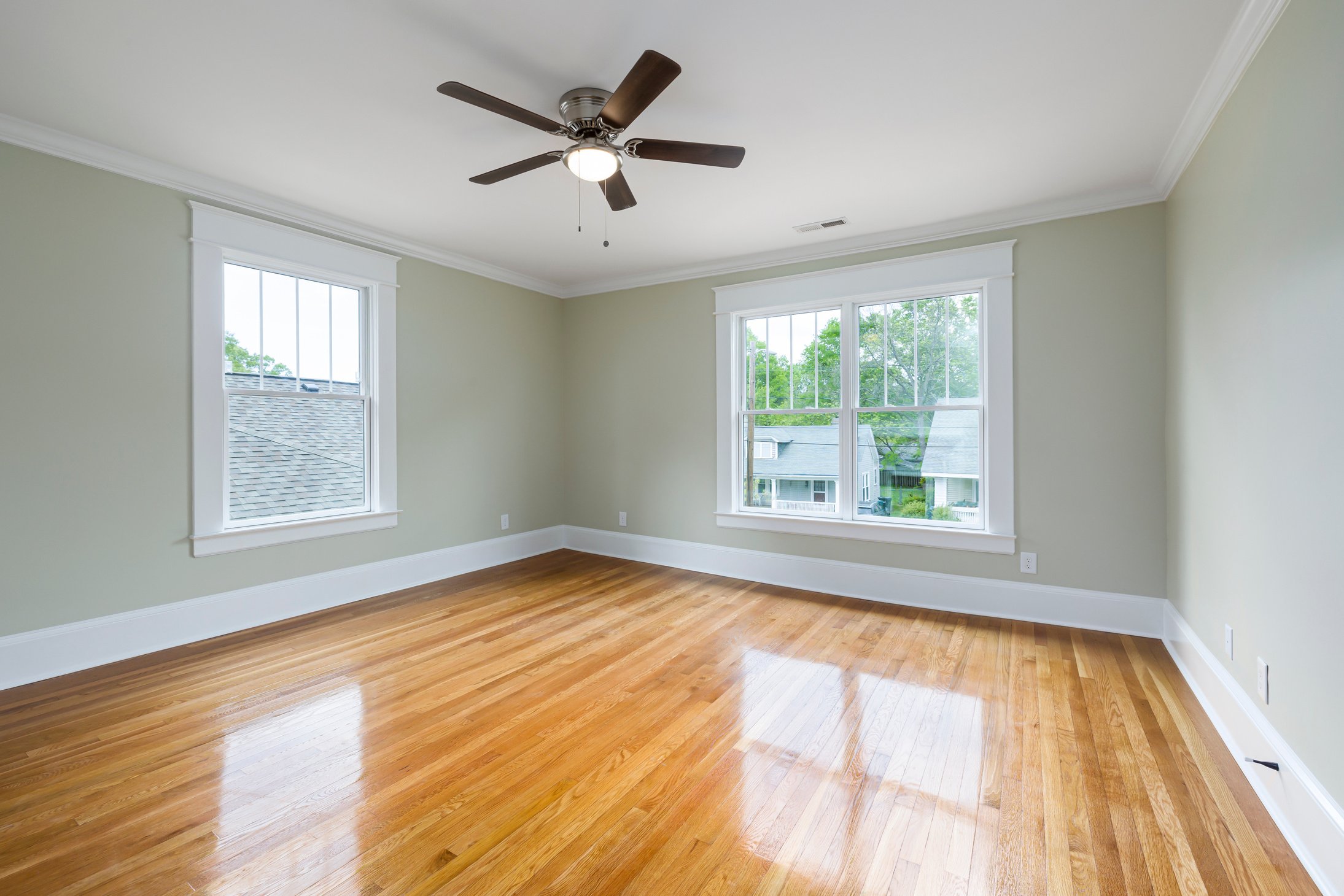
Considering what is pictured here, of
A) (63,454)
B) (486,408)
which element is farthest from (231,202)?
(486,408)

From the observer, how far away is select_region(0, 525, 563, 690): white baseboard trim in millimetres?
2863

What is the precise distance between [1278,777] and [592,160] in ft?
11.2

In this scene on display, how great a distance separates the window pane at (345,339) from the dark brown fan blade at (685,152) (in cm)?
281

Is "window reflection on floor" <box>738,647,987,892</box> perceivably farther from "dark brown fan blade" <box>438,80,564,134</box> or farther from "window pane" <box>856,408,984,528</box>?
"dark brown fan blade" <box>438,80,564,134</box>

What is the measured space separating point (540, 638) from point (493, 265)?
131 inches

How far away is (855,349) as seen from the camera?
14.5 feet

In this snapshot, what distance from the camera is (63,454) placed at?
2.94m

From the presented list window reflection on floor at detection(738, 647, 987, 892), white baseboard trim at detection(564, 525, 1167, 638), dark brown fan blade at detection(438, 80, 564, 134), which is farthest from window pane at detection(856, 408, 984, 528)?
dark brown fan blade at detection(438, 80, 564, 134)

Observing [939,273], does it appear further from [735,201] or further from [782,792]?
[782,792]

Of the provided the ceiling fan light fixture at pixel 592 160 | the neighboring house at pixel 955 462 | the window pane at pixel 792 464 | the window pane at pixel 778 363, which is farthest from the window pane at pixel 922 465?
the ceiling fan light fixture at pixel 592 160

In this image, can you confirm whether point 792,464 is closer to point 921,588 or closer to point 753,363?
point 753,363

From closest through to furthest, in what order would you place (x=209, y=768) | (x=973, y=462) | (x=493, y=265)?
(x=209, y=768), (x=973, y=462), (x=493, y=265)

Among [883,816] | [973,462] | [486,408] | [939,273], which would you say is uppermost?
[939,273]

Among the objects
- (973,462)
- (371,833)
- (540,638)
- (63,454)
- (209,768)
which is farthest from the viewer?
(973,462)
